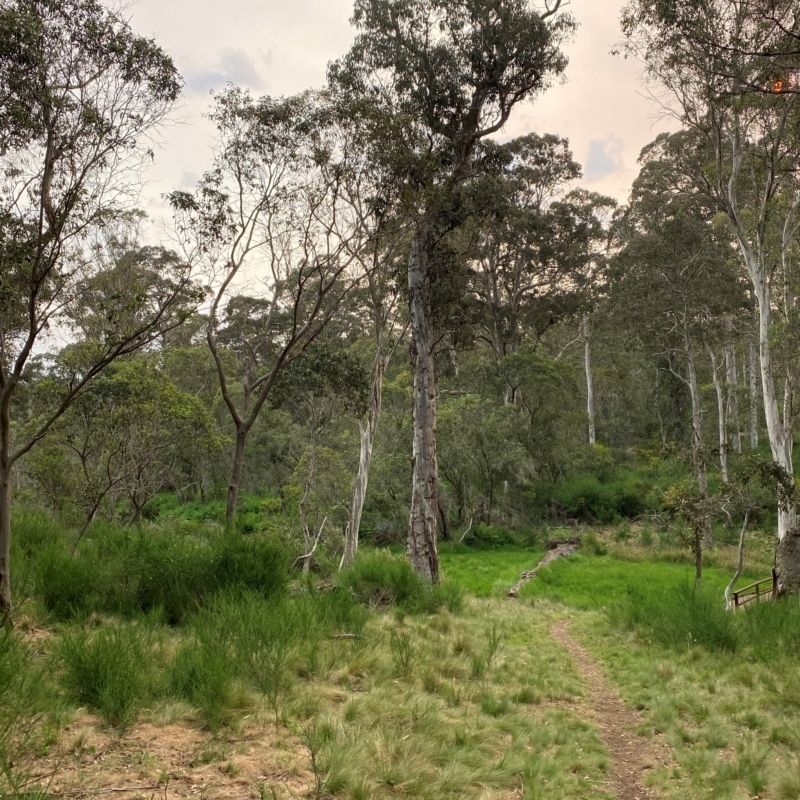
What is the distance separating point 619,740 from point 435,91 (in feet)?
41.8

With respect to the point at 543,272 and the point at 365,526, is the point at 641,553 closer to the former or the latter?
the point at 365,526

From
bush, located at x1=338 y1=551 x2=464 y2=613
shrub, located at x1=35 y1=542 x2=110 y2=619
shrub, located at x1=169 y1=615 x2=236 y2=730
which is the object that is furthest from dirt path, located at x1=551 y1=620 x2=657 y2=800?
shrub, located at x1=35 y1=542 x2=110 y2=619

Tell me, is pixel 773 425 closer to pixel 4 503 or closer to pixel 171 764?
pixel 171 764

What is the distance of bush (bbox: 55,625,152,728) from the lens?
3.80m

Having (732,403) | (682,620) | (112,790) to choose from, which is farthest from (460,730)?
(732,403)

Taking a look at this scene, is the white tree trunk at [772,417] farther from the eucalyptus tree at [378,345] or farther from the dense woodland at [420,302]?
the eucalyptus tree at [378,345]

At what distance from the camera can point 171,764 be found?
339cm

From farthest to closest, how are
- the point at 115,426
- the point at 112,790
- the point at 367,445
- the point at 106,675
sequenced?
the point at 115,426
the point at 367,445
the point at 106,675
the point at 112,790

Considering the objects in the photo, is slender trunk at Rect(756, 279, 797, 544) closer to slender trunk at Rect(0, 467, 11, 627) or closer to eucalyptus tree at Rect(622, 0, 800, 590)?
A: eucalyptus tree at Rect(622, 0, 800, 590)

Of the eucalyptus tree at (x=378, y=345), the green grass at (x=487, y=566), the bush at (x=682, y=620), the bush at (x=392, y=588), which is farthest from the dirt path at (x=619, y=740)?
the green grass at (x=487, y=566)

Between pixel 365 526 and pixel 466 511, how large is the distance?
4.31 m

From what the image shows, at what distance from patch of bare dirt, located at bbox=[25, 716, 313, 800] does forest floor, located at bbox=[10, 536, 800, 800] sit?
0.04 ft

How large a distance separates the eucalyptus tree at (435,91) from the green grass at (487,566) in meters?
4.50

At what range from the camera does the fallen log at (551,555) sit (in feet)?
54.7
